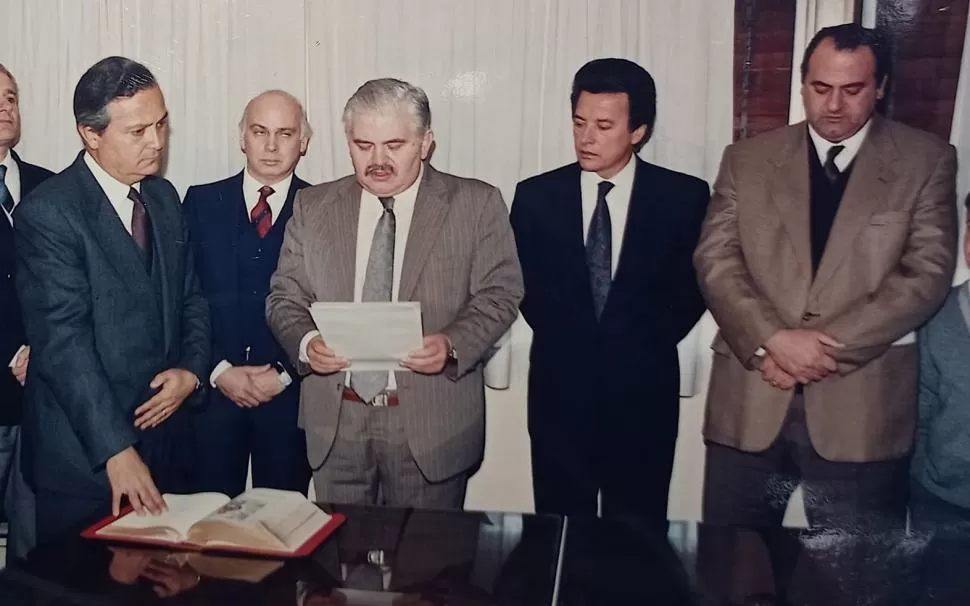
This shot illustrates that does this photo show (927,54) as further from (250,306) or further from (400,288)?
(250,306)

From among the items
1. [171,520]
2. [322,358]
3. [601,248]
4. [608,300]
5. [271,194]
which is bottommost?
[171,520]

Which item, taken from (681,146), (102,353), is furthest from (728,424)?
(102,353)

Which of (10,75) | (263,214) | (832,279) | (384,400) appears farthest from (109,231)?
(832,279)

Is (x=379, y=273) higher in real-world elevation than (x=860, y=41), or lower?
lower

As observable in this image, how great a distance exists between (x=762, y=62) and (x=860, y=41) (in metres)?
0.21

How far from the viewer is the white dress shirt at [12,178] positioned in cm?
233

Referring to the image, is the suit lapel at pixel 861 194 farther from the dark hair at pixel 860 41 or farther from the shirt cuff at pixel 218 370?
the shirt cuff at pixel 218 370

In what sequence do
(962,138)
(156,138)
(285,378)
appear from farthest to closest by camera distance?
(285,378), (156,138), (962,138)

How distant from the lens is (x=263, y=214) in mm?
2334

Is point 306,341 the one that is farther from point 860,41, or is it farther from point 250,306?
point 860,41

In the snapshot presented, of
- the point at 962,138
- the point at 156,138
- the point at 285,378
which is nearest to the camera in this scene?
the point at 962,138

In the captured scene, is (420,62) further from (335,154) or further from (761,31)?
(761,31)

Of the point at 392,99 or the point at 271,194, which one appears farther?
the point at 271,194

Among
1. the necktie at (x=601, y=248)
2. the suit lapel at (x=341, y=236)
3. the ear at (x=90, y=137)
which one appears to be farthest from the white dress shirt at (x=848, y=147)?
the ear at (x=90, y=137)
